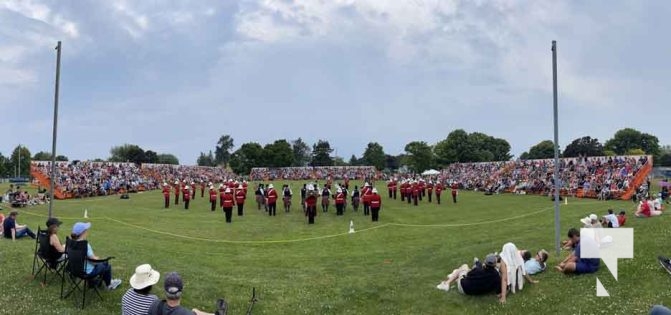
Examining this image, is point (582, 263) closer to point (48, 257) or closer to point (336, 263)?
point (336, 263)

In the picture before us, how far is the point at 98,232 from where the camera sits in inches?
672

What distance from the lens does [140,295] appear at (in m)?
6.49

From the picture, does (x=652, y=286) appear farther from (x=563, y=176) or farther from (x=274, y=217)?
(x=563, y=176)

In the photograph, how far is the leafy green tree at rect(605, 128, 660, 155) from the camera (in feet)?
337

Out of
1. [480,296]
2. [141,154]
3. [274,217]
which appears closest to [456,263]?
[480,296]

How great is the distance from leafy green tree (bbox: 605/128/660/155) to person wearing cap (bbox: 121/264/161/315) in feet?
386

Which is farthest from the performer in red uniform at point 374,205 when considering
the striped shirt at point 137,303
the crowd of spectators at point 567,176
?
the crowd of spectators at point 567,176

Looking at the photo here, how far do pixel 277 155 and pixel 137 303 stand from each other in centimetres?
10441

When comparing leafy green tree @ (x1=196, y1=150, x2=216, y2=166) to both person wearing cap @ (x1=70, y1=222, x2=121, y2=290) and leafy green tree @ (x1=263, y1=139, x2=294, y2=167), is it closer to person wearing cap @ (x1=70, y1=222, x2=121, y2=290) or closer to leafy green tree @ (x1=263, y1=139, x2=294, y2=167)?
leafy green tree @ (x1=263, y1=139, x2=294, y2=167)

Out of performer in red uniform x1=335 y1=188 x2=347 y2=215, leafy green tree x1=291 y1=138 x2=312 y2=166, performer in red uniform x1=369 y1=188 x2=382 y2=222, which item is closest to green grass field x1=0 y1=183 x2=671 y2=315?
performer in red uniform x1=369 y1=188 x2=382 y2=222

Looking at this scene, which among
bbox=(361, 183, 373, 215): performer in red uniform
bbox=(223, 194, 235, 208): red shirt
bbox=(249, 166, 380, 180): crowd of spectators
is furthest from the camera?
bbox=(249, 166, 380, 180): crowd of spectators

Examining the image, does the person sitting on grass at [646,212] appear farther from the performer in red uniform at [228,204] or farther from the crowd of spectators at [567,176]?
the performer in red uniform at [228,204]

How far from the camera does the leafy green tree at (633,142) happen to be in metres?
103

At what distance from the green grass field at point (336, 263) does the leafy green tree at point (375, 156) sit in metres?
105
